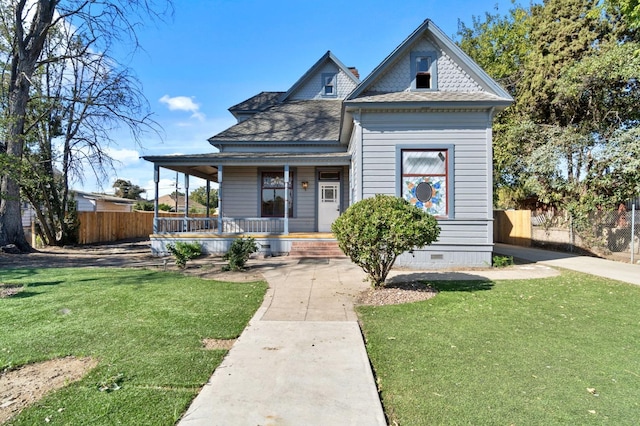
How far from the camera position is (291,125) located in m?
15.5

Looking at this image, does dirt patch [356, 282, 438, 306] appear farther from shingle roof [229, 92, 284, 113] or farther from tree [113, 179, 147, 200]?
tree [113, 179, 147, 200]

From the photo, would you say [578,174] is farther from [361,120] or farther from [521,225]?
[361,120]

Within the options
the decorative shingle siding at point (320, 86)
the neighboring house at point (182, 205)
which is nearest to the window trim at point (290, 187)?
the decorative shingle siding at point (320, 86)

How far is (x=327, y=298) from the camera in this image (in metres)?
6.38

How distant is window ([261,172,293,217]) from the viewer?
47.0ft

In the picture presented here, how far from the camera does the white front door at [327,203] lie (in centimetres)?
1411

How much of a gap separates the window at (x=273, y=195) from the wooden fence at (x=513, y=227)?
495 inches

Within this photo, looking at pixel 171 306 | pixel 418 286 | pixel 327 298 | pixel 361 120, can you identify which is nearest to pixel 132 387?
pixel 171 306

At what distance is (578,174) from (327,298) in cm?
1273

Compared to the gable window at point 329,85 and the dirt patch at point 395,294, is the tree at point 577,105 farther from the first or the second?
the dirt patch at point 395,294

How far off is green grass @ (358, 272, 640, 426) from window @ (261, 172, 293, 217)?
9177mm

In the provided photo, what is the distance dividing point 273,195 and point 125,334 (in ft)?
33.9

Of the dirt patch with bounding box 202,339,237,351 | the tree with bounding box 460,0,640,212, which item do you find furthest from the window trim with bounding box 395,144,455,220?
the dirt patch with bounding box 202,339,237,351

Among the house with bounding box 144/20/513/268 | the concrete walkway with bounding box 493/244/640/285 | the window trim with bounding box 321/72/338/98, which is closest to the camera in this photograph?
the concrete walkway with bounding box 493/244/640/285
